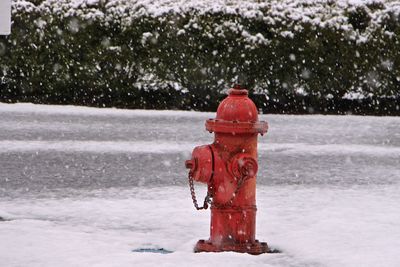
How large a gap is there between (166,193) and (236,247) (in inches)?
87.0

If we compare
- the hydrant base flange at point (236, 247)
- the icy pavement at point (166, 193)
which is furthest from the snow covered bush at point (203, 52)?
the hydrant base flange at point (236, 247)

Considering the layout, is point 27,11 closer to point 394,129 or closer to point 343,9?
point 343,9

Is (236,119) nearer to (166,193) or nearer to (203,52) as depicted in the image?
(166,193)

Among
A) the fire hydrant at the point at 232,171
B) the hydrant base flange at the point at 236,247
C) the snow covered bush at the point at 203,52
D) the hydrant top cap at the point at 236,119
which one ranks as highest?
the snow covered bush at the point at 203,52

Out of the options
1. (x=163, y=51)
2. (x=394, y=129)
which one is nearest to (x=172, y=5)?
(x=163, y=51)

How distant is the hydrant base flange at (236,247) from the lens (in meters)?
5.21

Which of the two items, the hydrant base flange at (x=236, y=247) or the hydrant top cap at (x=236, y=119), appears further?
the hydrant base flange at (x=236, y=247)

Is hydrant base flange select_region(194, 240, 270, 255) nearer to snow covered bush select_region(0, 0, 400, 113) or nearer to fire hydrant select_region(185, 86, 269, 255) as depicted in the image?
fire hydrant select_region(185, 86, 269, 255)

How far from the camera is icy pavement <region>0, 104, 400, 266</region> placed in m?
5.27

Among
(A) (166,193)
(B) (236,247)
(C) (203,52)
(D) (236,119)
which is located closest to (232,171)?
(D) (236,119)

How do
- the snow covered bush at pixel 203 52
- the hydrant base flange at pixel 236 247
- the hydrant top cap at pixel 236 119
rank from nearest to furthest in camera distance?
1. the hydrant top cap at pixel 236 119
2. the hydrant base flange at pixel 236 247
3. the snow covered bush at pixel 203 52

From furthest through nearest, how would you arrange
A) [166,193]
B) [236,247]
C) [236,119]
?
[166,193], [236,247], [236,119]

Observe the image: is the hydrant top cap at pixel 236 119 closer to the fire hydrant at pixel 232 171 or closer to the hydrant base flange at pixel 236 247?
the fire hydrant at pixel 232 171

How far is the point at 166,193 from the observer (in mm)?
7367
